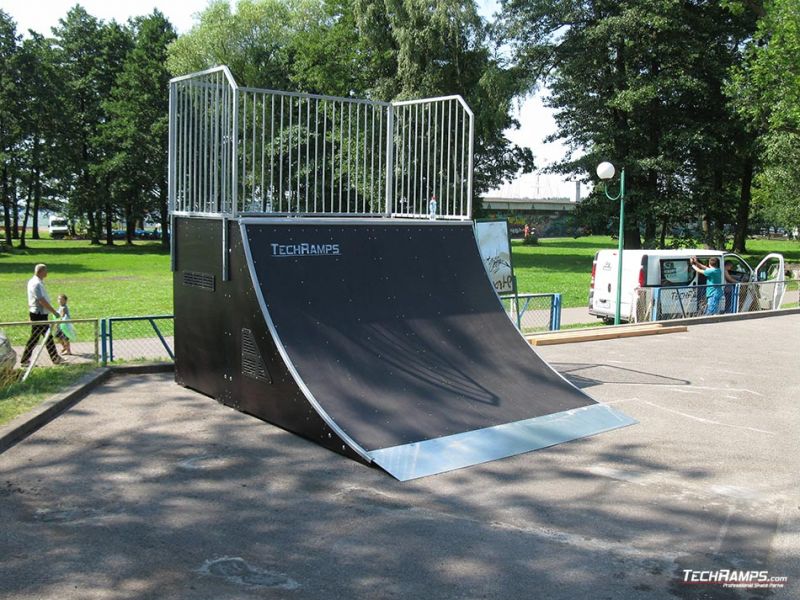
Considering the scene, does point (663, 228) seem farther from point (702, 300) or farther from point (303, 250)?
point (303, 250)

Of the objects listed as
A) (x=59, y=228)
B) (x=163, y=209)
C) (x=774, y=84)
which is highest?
(x=774, y=84)

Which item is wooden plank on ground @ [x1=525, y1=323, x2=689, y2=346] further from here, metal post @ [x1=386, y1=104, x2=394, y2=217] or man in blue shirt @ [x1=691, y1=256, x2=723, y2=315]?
metal post @ [x1=386, y1=104, x2=394, y2=217]

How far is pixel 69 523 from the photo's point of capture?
18.3 feet

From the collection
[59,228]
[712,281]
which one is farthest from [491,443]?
[59,228]

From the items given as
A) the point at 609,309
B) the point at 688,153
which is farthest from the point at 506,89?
the point at 609,309

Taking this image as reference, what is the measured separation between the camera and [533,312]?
66.7 ft

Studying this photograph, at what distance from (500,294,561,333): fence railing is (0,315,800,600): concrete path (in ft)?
18.7

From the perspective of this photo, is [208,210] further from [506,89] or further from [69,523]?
[506,89]

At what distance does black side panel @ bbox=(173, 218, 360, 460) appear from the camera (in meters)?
7.88

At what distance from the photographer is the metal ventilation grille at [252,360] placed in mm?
8227

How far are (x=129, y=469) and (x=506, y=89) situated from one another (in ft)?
108

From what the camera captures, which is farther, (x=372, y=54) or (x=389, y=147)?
(x=372, y=54)

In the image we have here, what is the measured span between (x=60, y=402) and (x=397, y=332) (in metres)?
3.93

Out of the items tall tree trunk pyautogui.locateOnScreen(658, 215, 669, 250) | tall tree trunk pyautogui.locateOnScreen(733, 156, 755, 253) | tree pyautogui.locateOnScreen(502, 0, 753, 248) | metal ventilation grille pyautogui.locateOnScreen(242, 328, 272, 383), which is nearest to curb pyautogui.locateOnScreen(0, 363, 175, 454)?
metal ventilation grille pyautogui.locateOnScreen(242, 328, 272, 383)
